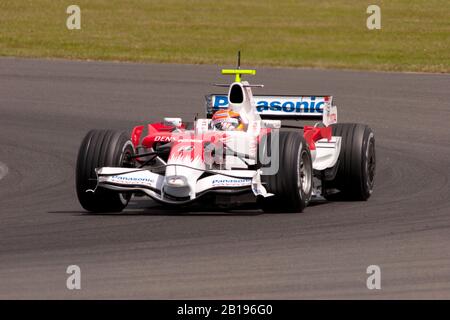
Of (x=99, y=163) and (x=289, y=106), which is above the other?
(x=289, y=106)

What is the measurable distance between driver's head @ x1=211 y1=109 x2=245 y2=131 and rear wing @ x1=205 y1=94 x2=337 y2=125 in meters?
1.15

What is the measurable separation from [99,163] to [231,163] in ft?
4.79

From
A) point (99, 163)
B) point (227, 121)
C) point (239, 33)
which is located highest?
point (239, 33)

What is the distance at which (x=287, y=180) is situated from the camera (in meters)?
13.7

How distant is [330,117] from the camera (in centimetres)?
1611

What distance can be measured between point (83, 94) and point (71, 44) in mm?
9079

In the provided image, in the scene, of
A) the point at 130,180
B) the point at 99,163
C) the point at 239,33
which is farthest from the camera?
the point at 239,33

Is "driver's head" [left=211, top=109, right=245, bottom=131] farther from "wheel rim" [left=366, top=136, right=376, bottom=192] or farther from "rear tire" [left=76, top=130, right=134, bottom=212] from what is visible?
"wheel rim" [left=366, top=136, right=376, bottom=192]

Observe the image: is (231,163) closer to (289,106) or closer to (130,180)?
(130,180)

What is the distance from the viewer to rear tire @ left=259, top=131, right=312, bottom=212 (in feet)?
44.9

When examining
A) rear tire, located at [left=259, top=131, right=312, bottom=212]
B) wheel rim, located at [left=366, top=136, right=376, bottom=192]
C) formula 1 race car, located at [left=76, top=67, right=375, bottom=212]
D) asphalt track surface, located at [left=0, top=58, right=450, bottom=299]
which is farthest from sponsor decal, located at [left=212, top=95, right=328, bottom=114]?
rear tire, located at [left=259, top=131, right=312, bottom=212]

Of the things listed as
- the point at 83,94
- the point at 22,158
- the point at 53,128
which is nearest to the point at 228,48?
the point at 83,94

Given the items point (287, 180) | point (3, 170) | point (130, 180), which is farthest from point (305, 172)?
point (3, 170)

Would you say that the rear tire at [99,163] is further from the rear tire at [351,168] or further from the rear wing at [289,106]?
the rear tire at [351,168]
